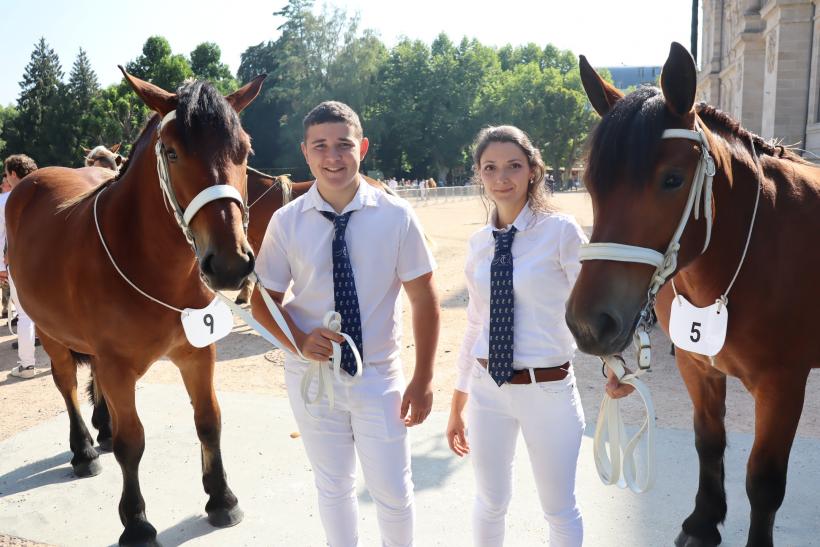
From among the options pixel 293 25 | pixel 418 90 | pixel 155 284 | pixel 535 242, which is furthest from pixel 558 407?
pixel 418 90

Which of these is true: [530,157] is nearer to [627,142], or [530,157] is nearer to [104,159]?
[627,142]

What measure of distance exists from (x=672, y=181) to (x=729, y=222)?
0.63 m

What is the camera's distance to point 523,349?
235 centimetres

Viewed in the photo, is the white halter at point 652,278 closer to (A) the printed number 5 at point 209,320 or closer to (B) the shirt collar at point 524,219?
(B) the shirt collar at point 524,219

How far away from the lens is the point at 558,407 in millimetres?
2303

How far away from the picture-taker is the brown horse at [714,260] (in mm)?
1908

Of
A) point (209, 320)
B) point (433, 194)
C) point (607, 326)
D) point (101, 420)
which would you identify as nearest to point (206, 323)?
point (209, 320)

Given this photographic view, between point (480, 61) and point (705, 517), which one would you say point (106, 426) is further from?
point (480, 61)

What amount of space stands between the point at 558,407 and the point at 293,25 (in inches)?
2101

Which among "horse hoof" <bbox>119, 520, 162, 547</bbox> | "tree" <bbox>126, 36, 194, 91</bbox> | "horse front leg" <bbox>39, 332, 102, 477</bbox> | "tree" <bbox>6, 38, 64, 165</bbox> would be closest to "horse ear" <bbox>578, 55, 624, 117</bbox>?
"horse hoof" <bbox>119, 520, 162, 547</bbox>

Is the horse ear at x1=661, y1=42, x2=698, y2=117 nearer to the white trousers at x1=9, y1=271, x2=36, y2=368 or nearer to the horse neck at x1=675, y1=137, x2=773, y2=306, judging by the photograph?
the horse neck at x1=675, y1=137, x2=773, y2=306

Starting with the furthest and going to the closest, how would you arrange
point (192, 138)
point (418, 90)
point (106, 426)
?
point (418, 90) → point (106, 426) → point (192, 138)

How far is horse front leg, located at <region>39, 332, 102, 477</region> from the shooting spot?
13.5ft

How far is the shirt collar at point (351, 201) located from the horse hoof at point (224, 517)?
76.9 inches
